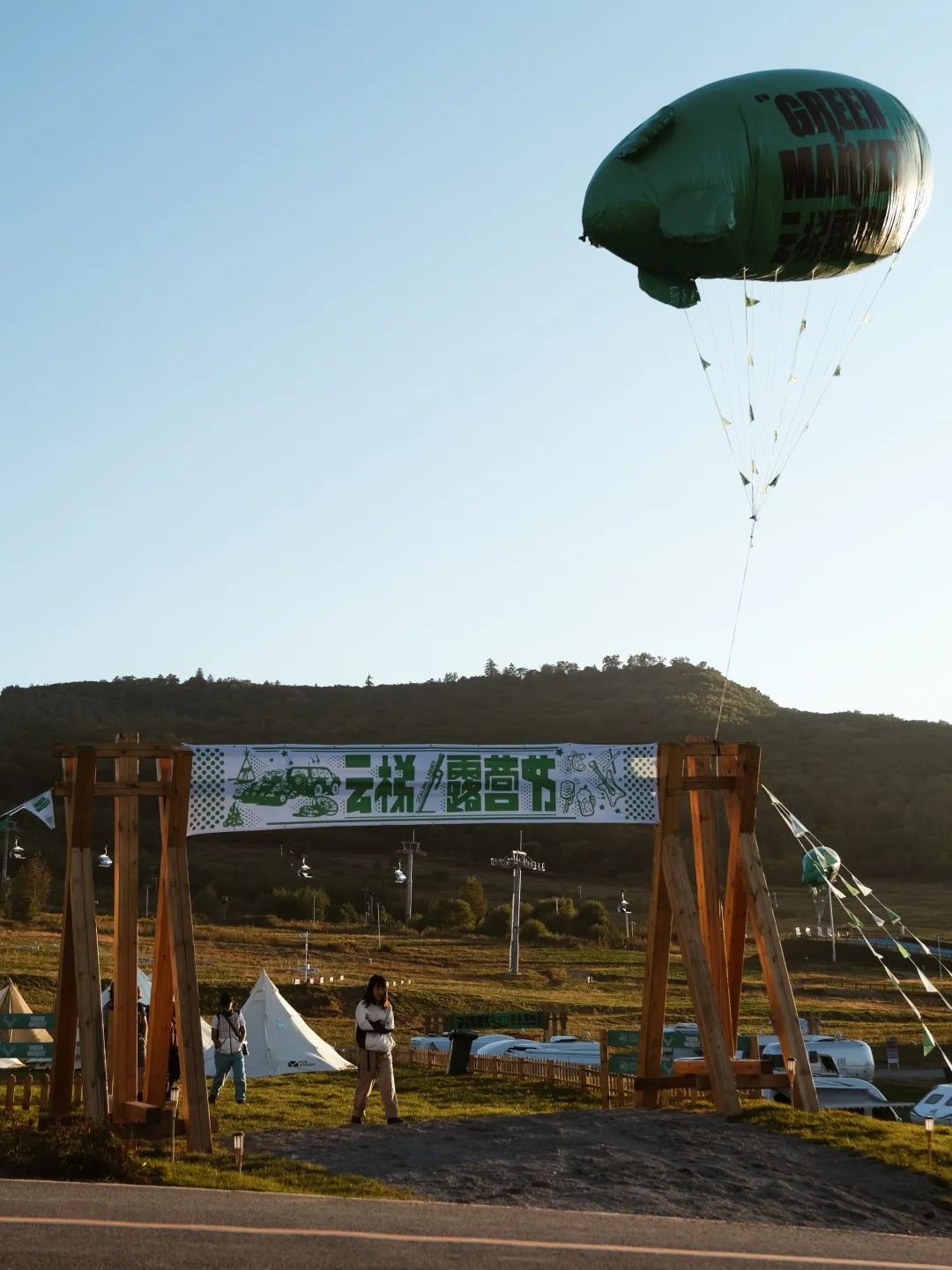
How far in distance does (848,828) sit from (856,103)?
133m

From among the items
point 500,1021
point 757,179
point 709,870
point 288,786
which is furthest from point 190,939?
point 500,1021

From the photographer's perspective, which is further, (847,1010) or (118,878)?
(847,1010)

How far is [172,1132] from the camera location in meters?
12.5

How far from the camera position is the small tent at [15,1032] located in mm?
23297

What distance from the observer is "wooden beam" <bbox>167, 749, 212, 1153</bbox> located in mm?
12805

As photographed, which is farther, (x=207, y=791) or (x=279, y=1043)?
(x=279, y=1043)

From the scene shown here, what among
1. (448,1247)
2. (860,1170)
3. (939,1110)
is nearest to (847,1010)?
(939,1110)

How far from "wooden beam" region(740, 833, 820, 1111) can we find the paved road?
505cm

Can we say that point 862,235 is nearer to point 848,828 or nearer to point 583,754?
point 583,754

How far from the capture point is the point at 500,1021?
2848 cm

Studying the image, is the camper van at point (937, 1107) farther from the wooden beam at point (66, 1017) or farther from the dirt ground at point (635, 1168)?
the wooden beam at point (66, 1017)

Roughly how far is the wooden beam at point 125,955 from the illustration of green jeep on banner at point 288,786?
1257 mm

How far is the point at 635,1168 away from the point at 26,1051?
41.3ft

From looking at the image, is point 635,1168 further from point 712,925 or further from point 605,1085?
point 605,1085
